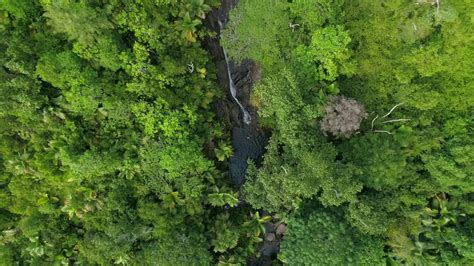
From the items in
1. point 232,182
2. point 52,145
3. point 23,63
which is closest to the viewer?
point 23,63

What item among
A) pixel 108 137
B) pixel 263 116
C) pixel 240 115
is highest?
pixel 263 116

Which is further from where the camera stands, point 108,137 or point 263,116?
point 263,116

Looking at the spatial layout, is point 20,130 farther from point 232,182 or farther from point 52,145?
point 232,182

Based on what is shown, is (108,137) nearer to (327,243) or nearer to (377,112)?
(327,243)

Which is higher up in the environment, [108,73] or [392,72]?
[392,72]

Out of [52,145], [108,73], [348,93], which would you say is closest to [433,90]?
[348,93]

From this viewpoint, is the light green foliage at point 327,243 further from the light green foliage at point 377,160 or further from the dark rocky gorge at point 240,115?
the dark rocky gorge at point 240,115

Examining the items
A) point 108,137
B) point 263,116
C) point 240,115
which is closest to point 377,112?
point 263,116
